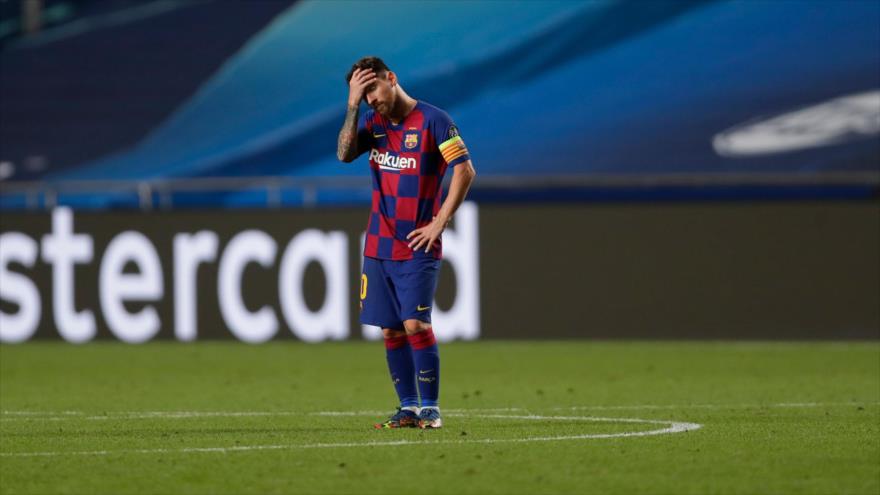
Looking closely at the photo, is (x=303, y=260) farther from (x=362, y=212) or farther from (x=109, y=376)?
(x=109, y=376)

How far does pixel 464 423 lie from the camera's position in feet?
31.2

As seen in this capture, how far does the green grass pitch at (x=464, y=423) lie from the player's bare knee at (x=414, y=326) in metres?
0.54

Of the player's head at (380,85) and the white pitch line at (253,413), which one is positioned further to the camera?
the white pitch line at (253,413)

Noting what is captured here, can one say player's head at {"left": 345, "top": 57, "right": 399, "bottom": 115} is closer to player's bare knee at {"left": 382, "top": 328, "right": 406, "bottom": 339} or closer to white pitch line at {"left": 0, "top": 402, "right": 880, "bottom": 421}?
Result: player's bare knee at {"left": 382, "top": 328, "right": 406, "bottom": 339}

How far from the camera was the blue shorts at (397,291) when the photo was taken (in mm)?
9031

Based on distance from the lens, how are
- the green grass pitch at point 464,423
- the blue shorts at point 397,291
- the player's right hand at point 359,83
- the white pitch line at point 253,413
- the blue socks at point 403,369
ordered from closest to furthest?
the green grass pitch at point 464,423, the player's right hand at point 359,83, the blue shorts at point 397,291, the blue socks at point 403,369, the white pitch line at point 253,413

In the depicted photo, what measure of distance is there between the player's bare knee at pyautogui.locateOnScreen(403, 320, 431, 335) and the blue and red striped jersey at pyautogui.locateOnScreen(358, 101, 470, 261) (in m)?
0.34

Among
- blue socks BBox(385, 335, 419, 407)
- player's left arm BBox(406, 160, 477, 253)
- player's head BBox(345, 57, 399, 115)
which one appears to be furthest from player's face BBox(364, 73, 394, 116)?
blue socks BBox(385, 335, 419, 407)

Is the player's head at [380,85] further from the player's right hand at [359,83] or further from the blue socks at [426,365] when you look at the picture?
the blue socks at [426,365]

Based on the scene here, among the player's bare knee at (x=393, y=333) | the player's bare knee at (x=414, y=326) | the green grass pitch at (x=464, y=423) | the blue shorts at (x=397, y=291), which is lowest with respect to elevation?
the green grass pitch at (x=464, y=423)

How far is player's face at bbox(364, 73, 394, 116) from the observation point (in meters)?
8.99

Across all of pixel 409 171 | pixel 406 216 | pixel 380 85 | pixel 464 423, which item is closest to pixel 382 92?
pixel 380 85

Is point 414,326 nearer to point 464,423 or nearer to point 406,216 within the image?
point 406,216

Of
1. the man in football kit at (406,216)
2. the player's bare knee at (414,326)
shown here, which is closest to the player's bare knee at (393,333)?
the man in football kit at (406,216)
